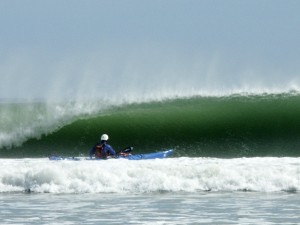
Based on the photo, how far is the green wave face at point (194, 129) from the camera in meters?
26.2

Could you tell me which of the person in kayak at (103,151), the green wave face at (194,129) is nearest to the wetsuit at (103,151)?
the person in kayak at (103,151)

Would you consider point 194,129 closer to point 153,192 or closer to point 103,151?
point 103,151

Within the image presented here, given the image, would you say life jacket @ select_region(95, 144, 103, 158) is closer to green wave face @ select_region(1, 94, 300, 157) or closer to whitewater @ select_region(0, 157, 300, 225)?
whitewater @ select_region(0, 157, 300, 225)

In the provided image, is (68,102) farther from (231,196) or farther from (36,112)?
(231,196)

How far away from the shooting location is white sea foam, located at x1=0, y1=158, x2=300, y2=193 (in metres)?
16.6

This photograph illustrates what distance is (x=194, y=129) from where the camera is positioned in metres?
27.9

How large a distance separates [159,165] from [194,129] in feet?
32.6

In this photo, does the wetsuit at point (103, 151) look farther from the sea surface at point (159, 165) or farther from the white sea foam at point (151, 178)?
the white sea foam at point (151, 178)

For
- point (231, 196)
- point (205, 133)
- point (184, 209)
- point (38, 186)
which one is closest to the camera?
point (184, 209)

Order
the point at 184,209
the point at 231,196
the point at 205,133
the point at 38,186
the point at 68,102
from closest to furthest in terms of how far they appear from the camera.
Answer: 1. the point at 184,209
2. the point at 231,196
3. the point at 38,186
4. the point at 205,133
5. the point at 68,102

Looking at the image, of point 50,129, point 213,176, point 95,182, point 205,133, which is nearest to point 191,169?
point 213,176

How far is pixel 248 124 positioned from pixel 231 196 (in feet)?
42.1

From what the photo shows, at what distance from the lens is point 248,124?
27.9m

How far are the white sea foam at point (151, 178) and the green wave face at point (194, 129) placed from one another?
7390 mm
